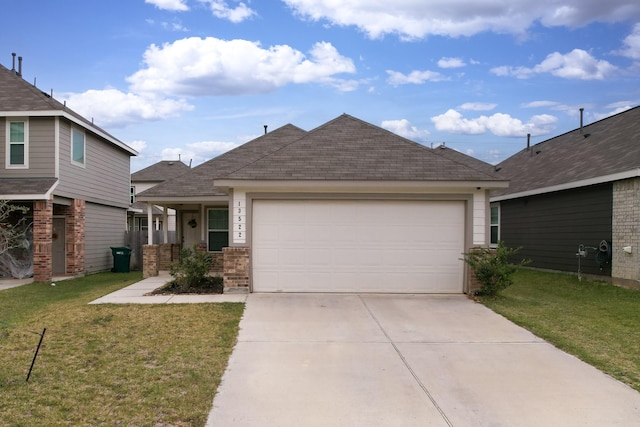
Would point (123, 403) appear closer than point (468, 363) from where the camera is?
Yes

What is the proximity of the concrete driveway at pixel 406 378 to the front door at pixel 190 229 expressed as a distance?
8516 millimetres

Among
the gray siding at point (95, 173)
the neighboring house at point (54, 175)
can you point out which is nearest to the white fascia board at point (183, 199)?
the neighboring house at point (54, 175)

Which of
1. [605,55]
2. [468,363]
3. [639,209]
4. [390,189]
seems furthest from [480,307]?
[605,55]

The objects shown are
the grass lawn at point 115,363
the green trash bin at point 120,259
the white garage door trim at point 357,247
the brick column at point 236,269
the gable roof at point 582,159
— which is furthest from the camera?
the green trash bin at point 120,259

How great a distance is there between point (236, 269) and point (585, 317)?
6.67 metres

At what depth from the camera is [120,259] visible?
699 inches

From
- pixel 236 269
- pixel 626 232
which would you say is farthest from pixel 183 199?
pixel 626 232

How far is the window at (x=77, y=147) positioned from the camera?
1551cm

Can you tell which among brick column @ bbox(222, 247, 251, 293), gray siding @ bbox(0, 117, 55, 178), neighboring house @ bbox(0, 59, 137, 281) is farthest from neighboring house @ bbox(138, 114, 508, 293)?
gray siding @ bbox(0, 117, 55, 178)

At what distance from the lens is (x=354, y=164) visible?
35.2ft

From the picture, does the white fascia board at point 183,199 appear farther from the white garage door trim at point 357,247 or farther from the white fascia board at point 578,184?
the white fascia board at point 578,184

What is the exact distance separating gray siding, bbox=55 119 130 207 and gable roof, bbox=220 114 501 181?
7545 mm

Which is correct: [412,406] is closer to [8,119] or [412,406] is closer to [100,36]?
[100,36]

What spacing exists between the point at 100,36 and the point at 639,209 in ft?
48.6
